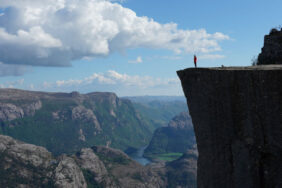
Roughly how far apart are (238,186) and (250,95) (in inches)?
278

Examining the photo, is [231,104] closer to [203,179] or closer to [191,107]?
[191,107]

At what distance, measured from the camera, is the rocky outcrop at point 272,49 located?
2689 centimetres

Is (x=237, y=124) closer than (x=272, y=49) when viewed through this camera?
Yes

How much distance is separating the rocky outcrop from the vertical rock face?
22.5 feet

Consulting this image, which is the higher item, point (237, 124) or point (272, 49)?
point (272, 49)

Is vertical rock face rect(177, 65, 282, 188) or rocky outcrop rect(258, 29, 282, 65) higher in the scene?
rocky outcrop rect(258, 29, 282, 65)

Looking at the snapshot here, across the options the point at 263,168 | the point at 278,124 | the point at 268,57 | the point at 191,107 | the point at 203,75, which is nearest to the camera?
the point at 278,124

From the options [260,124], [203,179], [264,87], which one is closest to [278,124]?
[260,124]

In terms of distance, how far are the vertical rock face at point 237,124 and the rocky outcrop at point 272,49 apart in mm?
6868

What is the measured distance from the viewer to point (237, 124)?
21047mm

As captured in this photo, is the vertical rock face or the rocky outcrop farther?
the rocky outcrop

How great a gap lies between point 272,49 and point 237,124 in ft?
35.4

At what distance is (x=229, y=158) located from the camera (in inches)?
860

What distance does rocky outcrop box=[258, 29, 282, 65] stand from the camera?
26891 mm
